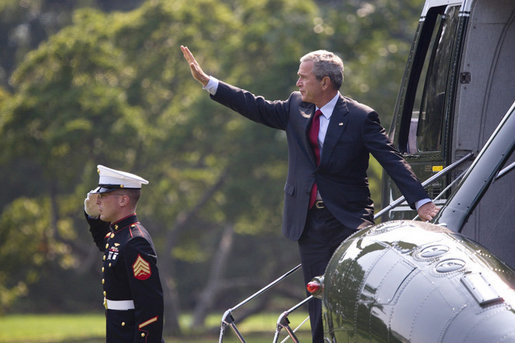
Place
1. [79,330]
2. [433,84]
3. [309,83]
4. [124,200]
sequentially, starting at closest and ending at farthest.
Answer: [309,83]
[124,200]
[433,84]
[79,330]

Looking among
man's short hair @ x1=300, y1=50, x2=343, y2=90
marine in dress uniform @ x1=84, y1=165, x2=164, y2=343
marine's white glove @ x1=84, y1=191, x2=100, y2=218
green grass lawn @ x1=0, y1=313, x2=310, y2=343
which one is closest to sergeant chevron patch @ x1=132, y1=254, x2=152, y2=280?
marine in dress uniform @ x1=84, y1=165, x2=164, y2=343

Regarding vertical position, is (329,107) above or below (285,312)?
above

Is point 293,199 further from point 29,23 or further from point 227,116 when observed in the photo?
point 29,23

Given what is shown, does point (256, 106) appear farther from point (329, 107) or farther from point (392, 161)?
point (392, 161)

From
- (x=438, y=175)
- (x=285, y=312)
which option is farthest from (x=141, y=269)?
(x=438, y=175)

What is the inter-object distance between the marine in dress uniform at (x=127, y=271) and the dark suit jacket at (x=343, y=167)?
2.60 ft

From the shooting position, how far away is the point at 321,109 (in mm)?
5434

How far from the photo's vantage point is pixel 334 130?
5.34 metres

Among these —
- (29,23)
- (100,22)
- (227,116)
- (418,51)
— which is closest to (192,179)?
(227,116)

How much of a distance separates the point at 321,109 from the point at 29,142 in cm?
1795

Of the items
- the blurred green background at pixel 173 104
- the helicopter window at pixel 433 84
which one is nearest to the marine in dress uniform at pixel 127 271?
the helicopter window at pixel 433 84

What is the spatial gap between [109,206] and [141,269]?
478 millimetres

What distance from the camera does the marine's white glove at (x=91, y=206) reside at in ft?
18.8

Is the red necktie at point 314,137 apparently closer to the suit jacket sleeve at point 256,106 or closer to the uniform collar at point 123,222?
the suit jacket sleeve at point 256,106
